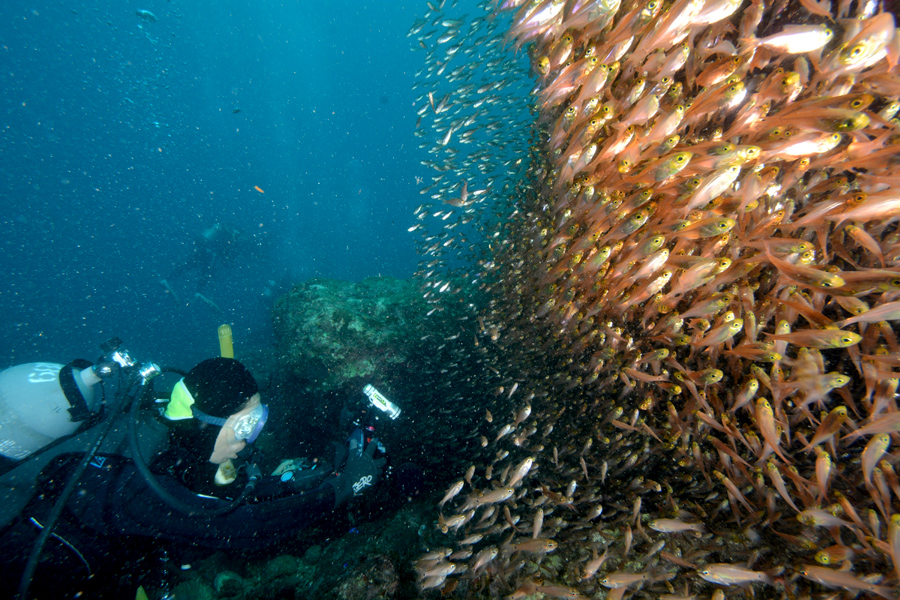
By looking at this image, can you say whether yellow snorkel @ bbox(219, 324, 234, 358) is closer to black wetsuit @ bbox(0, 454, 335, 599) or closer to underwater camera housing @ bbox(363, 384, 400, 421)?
black wetsuit @ bbox(0, 454, 335, 599)

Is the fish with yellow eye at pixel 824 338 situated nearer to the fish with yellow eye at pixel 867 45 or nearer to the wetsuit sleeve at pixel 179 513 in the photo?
the fish with yellow eye at pixel 867 45

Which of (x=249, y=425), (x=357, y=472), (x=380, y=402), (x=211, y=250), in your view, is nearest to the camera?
(x=249, y=425)

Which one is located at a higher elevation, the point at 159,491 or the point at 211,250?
the point at 211,250

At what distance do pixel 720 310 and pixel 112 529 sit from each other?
5675mm

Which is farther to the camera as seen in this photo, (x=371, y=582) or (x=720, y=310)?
(x=371, y=582)

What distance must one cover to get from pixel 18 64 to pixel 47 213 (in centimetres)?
3177

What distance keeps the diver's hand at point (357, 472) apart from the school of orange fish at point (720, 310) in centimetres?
116

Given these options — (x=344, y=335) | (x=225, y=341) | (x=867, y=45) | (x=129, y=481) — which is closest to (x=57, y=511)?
(x=129, y=481)

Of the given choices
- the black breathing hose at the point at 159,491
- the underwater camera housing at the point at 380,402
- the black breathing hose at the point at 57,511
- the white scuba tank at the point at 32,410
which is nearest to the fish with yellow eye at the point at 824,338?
the underwater camera housing at the point at 380,402

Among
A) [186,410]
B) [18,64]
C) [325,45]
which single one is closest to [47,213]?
[18,64]

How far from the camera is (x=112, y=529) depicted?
10.2 feet

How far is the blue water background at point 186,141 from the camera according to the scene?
59.1 metres

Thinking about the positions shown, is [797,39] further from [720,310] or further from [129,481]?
[129,481]

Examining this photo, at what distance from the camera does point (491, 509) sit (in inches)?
118
